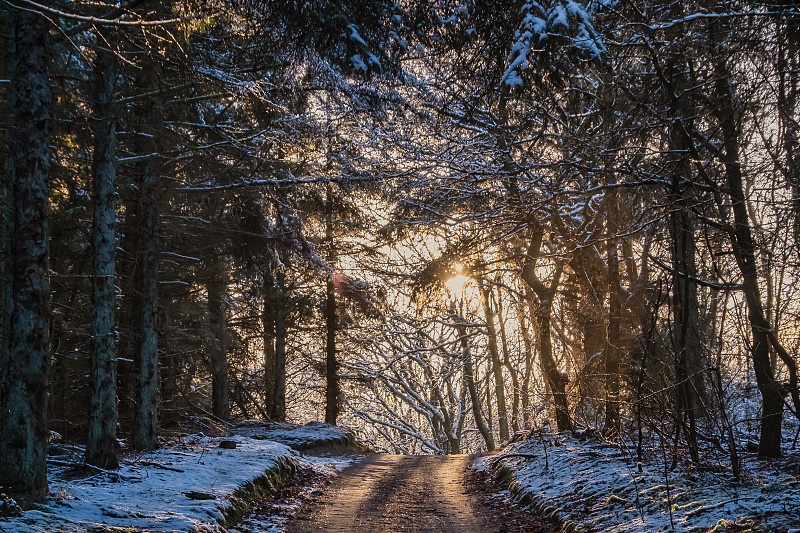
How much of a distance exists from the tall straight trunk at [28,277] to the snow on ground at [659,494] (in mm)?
6024

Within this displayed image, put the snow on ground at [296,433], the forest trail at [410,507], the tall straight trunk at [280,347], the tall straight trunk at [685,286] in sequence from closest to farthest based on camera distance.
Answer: the tall straight trunk at [685,286] < the forest trail at [410,507] < the snow on ground at [296,433] < the tall straight trunk at [280,347]

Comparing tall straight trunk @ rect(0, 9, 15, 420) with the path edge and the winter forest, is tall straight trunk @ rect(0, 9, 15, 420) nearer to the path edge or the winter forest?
the winter forest

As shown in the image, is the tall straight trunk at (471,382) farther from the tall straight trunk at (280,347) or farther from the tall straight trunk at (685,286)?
the tall straight trunk at (685,286)

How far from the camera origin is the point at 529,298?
48.8ft

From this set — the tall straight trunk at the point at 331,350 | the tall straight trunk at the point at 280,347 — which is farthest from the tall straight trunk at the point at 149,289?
the tall straight trunk at the point at 331,350

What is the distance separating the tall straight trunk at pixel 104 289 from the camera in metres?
8.21

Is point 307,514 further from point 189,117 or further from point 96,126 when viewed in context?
point 189,117

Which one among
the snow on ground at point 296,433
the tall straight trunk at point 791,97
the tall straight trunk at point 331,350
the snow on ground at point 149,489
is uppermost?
the tall straight trunk at point 791,97

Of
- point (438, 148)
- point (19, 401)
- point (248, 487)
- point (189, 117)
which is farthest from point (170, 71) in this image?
point (248, 487)

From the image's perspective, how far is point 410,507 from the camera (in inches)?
330

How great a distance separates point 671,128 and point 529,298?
8.43 metres

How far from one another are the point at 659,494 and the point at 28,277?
7.23m

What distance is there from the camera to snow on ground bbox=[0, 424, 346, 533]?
17.1 feet

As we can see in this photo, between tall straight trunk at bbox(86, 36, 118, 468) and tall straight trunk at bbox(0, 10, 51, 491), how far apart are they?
2251 mm
